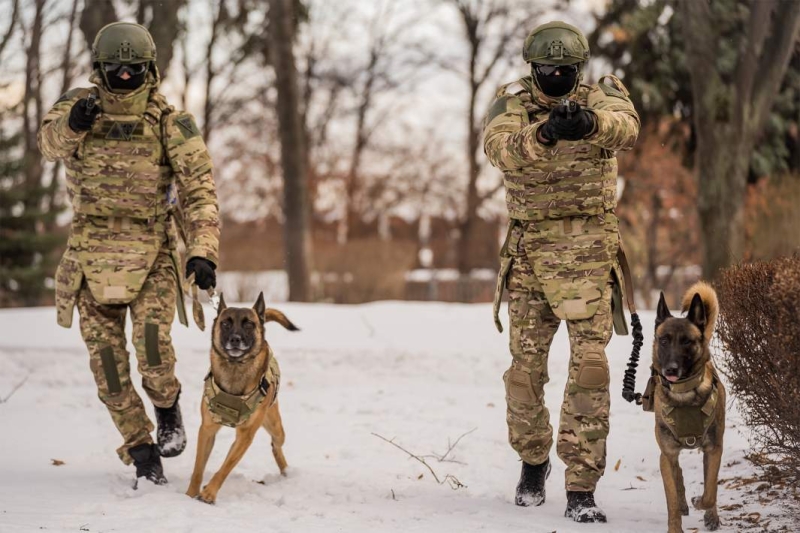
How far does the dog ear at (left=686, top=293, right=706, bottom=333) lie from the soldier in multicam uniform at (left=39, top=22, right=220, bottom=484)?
94.1 inches

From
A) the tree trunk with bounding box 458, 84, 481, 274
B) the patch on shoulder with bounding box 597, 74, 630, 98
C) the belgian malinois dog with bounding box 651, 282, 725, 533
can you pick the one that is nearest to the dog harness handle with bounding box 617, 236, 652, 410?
the belgian malinois dog with bounding box 651, 282, 725, 533

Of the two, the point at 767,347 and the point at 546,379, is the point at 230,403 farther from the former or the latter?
the point at 767,347

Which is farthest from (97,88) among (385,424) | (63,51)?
(63,51)

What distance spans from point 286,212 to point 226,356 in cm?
1084

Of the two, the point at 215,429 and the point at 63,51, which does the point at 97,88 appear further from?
the point at 63,51

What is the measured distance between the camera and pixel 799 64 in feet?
52.0

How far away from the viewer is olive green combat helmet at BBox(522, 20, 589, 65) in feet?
15.5

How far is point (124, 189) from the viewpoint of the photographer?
5230 mm

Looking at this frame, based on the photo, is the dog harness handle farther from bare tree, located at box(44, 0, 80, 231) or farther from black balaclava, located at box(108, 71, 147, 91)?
bare tree, located at box(44, 0, 80, 231)

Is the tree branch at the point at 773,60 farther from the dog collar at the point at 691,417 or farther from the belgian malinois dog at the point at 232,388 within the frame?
the belgian malinois dog at the point at 232,388

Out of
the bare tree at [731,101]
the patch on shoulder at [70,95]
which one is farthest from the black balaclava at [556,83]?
the bare tree at [731,101]

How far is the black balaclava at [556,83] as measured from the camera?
4.79 m

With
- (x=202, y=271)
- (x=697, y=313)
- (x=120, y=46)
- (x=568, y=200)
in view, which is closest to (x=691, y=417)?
(x=697, y=313)

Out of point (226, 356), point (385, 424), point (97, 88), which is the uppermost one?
point (97, 88)
